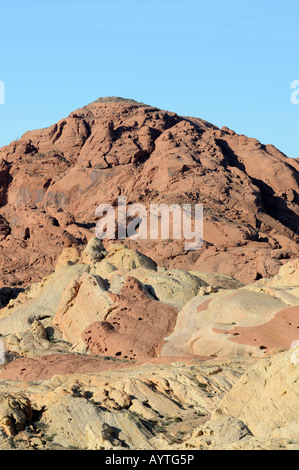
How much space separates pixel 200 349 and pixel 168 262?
2591 cm

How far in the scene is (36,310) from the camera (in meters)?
36.0

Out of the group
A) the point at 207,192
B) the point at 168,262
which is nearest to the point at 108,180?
the point at 207,192

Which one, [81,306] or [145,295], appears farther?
[81,306]
